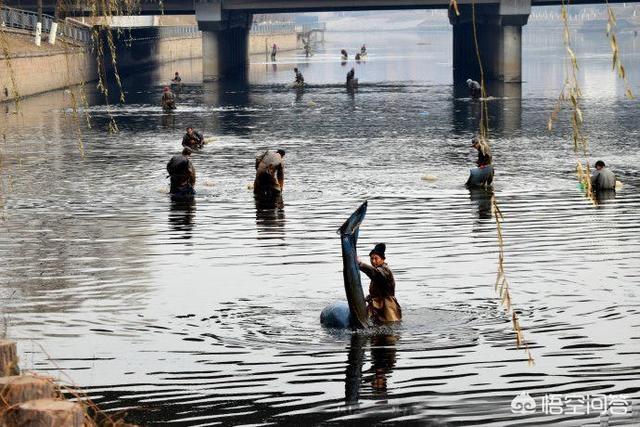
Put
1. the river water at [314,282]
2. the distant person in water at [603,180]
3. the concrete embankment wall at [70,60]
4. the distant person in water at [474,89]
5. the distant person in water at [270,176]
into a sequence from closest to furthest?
1. the river water at [314,282]
2. the distant person in water at [270,176]
3. the distant person in water at [603,180]
4. the concrete embankment wall at [70,60]
5. the distant person in water at [474,89]

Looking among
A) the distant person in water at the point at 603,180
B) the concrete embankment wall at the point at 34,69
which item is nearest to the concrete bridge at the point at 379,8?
the concrete embankment wall at the point at 34,69

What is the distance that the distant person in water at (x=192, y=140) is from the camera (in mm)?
46025

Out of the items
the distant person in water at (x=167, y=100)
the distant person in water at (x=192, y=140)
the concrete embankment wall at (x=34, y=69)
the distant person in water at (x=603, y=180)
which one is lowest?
the distant person in water at (x=603, y=180)

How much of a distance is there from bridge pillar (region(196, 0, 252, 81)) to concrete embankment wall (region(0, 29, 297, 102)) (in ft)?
28.3

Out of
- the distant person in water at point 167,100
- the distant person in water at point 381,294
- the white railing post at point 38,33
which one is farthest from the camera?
the white railing post at point 38,33

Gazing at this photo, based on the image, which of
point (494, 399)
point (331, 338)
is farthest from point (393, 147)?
point (494, 399)

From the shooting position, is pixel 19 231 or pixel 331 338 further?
pixel 19 231

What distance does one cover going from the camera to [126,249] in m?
28.4

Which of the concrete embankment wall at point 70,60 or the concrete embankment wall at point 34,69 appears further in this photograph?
the concrete embankment wall at point 70,60

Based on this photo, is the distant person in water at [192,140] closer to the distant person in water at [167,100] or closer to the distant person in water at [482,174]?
the distant person in water at [482,174]

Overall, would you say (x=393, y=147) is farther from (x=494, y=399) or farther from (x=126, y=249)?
(x=494, y=399)

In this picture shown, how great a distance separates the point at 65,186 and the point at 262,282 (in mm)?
17642

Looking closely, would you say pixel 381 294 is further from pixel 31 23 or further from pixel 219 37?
pixel 219 37

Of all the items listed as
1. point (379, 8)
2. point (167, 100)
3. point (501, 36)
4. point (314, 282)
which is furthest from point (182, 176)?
point (379, 8)
